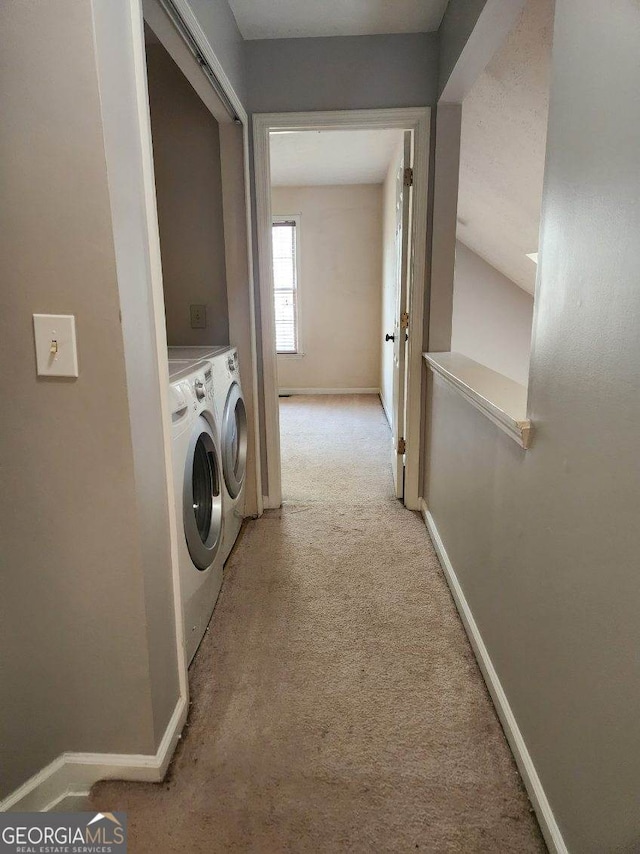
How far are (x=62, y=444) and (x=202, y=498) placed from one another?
871mm

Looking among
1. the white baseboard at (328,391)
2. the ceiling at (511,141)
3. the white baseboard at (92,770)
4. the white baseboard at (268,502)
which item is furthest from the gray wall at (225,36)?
the white baseboard at (328,391)

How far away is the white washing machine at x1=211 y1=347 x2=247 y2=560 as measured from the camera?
2.12 metres

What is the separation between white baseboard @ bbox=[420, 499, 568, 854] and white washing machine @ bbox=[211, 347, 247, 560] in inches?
37.6

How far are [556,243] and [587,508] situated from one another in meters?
0.56

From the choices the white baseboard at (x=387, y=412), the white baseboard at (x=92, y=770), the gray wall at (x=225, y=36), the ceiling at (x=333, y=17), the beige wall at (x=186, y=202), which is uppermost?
the ceiling at (x=333, y=17)

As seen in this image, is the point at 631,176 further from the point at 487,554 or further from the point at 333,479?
the point at 333,479

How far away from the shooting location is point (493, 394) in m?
1.53

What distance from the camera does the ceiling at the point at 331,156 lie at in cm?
396

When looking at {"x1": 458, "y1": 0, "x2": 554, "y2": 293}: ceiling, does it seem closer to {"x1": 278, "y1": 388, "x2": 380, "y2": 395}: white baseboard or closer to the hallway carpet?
the hallway carpet

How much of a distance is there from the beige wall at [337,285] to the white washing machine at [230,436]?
145 inches

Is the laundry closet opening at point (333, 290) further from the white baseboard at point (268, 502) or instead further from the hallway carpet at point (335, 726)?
the hallway carpet at point (335, 726)

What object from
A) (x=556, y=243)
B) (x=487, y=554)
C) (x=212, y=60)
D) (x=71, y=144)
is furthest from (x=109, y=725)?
(x=212, y=60)

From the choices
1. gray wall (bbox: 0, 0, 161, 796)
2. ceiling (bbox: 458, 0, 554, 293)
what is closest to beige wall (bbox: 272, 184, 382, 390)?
ceiling (bbox: 458, 0, 554, 293)

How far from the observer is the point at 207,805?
1221 millimetres
